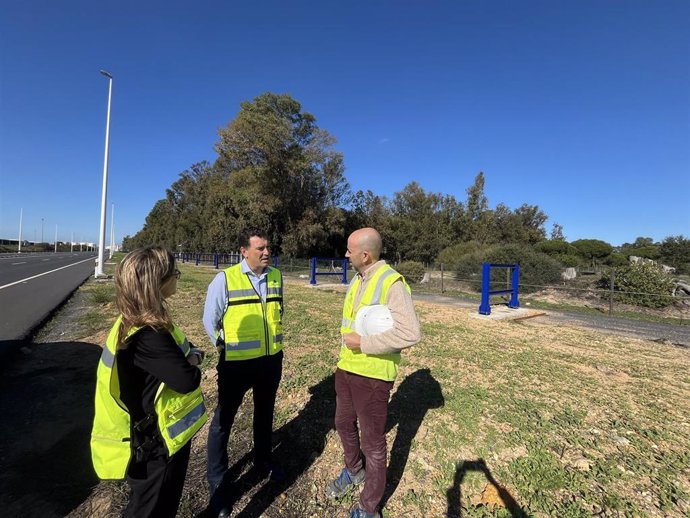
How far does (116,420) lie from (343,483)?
66.9 inches

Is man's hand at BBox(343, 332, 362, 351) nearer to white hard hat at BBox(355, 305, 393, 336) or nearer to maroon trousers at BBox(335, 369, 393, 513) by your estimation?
white hard hat at BBox(355, 305, 393, 336)

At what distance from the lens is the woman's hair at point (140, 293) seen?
1.61m

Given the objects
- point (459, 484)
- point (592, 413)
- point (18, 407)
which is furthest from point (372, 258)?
point (18, 407)

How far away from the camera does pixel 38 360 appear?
554cm

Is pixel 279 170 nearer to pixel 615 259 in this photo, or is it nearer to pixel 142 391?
pixel 615 259

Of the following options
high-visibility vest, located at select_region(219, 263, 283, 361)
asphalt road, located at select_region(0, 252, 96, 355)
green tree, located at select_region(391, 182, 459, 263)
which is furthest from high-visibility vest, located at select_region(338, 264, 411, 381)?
green tree, located at select_region(391, 182, 459, 263)

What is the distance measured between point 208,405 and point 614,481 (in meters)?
3.73

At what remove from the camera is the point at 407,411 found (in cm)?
384

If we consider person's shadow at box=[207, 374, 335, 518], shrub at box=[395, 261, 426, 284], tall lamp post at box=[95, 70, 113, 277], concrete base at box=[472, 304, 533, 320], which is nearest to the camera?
person's shadow at box=[207, 374, 335, 518]

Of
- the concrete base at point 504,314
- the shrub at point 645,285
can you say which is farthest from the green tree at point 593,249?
the concrete base at point 504,314

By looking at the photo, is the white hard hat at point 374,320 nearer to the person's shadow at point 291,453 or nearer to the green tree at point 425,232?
the person's shadow at point 291,453

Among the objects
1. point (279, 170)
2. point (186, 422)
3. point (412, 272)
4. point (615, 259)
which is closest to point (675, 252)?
point (615, 259)

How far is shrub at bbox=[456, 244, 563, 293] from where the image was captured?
18.1 metres

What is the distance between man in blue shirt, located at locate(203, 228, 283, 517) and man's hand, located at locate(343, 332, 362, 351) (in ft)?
2.03
